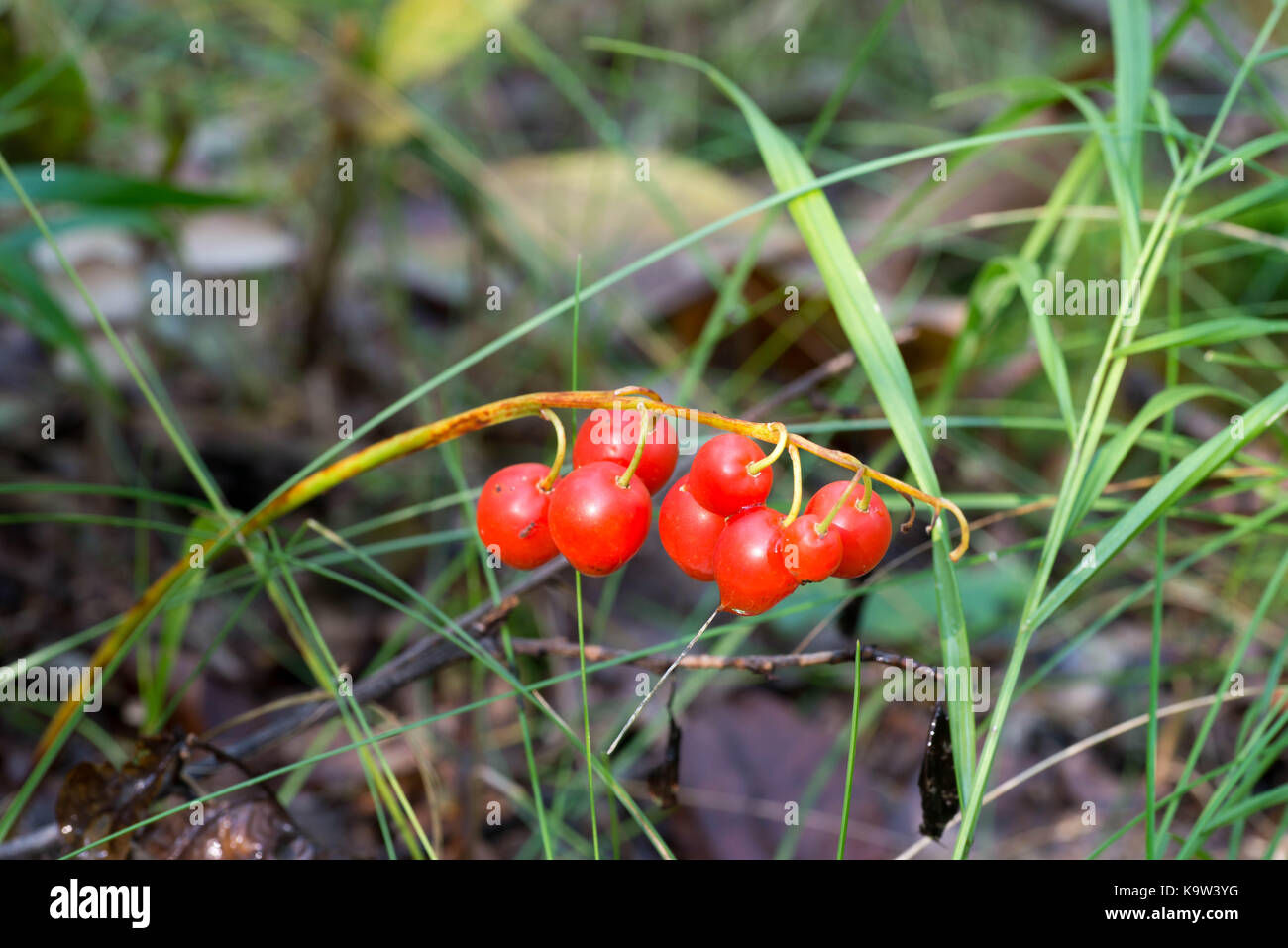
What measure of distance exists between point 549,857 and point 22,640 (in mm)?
1289

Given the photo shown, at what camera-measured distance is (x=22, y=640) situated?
172cm

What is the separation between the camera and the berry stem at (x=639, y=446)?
26.0 inches

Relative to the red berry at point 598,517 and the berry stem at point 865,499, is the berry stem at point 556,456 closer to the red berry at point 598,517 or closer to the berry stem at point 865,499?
the red berry at point 598,517

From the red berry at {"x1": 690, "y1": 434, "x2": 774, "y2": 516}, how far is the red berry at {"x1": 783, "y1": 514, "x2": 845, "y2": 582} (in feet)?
0.12

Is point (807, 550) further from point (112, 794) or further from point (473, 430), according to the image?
point (112, 794)

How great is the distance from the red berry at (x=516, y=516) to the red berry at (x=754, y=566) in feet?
0.48

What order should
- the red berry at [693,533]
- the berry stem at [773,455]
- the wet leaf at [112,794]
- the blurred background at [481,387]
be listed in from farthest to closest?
the blurred background at [481,387]
the wet leaf at [112,794]
the red berry at [693,533]
the berry stem at [773,455]

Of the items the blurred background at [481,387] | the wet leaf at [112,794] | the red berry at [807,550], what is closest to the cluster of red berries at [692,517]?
the red berry at [807,550]

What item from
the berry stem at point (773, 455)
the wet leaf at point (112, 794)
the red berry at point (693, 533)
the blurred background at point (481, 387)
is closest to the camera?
the berry stem at point (773, 455)

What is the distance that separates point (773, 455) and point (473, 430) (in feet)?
0.98

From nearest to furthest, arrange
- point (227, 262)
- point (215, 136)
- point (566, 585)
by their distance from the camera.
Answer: point (566, 585) < point (227, 262) < point (215, 136)
